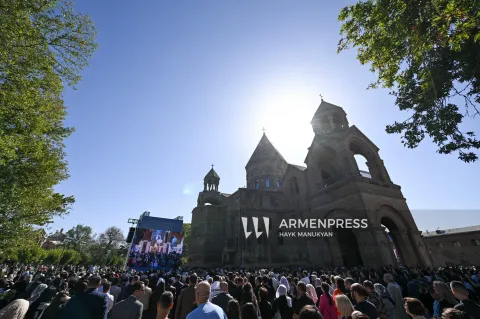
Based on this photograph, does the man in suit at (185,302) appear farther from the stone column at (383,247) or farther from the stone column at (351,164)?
the stone column at (351,164)

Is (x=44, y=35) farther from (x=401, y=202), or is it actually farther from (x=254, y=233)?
(x=401, y=202)

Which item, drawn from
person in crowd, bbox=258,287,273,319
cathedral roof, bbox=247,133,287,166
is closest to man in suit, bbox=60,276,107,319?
person in crowd, bbox=258,287,273,319

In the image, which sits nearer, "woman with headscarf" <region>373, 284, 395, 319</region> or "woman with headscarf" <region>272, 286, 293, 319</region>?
"woman with headscarf" <region>272, 286, 293, 319</region>

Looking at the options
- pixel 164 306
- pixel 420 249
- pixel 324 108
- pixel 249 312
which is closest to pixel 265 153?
pixel 324 108

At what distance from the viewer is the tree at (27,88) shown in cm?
711

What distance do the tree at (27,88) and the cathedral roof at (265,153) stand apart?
29.1m

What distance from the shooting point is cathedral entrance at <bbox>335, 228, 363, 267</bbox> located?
2117cm

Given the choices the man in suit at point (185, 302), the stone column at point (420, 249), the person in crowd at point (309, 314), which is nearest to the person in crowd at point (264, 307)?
the man in suit at point (185, 302)

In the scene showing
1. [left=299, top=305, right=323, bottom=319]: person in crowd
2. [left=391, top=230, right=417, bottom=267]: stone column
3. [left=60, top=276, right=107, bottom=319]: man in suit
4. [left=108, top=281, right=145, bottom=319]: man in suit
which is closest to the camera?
[left=299, top=305, right=323, bottom=319]: person in crowd

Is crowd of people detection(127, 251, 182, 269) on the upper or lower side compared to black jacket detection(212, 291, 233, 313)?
upper

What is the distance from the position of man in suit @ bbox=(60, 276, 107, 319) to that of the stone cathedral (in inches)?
754

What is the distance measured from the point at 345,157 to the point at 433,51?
13.5m

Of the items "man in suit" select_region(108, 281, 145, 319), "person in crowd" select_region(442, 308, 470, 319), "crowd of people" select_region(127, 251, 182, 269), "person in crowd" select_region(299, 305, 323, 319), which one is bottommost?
"man in suit" select_region(108, 281, 145, 319)

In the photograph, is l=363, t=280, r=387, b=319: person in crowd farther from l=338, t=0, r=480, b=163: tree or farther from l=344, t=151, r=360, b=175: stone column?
l=344, t=151, r=360, b=175: stone column
